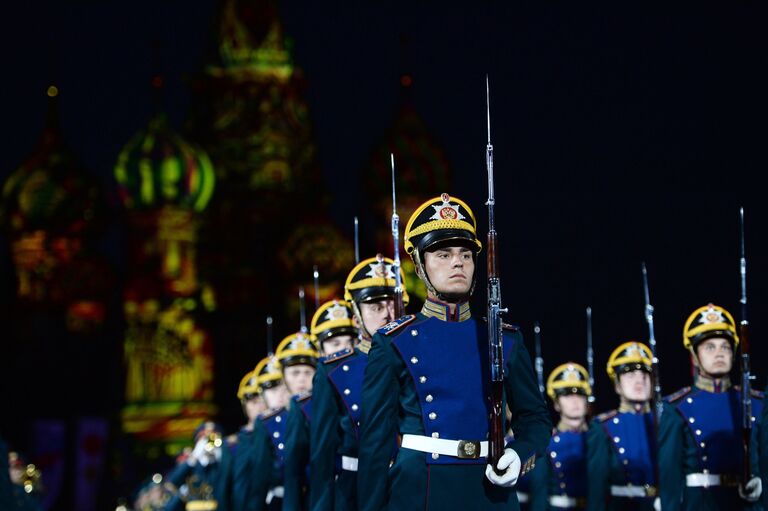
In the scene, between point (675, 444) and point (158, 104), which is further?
point (158, 104)

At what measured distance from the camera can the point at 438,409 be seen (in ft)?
21.9

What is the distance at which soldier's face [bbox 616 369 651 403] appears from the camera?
1332 cm

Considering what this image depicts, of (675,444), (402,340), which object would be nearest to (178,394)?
(675,444)

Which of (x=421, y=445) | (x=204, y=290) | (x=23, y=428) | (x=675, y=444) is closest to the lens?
(x=421, y=445)

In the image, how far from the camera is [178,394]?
51250 millimetres

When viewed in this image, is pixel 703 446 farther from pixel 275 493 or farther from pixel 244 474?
pixel 244 474

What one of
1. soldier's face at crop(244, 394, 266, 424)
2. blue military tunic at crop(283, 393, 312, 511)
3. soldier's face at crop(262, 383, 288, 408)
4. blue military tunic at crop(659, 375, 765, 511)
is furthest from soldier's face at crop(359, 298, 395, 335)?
soldier's face at crop(244, 394, 266, 424)

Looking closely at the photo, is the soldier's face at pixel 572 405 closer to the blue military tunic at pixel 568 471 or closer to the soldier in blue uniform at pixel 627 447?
the blue military tunic at pixel 568 471

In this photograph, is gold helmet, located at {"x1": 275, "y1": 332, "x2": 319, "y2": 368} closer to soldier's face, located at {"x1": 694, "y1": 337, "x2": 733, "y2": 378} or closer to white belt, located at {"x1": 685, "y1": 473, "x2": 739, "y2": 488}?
soldier's face, located at {"x1": 694, "y1": 337, "x2": 733, "y2": 378}

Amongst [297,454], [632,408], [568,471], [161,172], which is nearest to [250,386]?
[568,471]

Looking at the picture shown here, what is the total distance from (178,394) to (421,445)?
149 feet

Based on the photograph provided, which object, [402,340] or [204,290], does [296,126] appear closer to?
[204,290]

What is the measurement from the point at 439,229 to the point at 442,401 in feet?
2.56

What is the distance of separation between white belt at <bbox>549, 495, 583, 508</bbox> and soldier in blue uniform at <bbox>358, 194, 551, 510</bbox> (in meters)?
7.91
